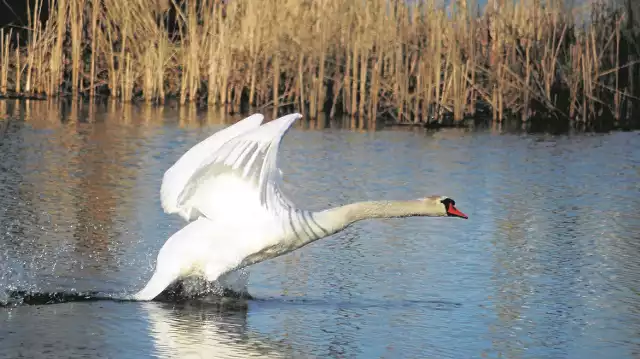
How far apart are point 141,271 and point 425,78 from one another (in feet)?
32.4

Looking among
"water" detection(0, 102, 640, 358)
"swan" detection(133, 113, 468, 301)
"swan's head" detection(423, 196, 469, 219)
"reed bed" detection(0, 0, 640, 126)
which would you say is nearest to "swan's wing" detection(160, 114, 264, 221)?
"swan" detection(133, 113, 468, 301)

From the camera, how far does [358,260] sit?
916cm

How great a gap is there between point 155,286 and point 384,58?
11.2 m

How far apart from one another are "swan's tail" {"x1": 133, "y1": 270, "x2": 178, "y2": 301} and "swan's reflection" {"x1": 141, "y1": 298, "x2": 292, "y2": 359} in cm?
5

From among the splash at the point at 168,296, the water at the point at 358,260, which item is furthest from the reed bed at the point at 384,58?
the splash at the point at 168,296

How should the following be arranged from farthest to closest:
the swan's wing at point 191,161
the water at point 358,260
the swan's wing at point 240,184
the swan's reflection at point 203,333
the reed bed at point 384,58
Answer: the reed bed at point 384,58
the swan's wing at point 191,161
the swan's wing at point 240,184
the water at point 358,260
the swan's reflection at point 203,333

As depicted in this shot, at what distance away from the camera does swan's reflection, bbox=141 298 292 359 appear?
6566 mm

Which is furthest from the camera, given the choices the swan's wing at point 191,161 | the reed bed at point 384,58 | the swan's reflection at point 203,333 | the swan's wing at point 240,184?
the reed bed at point 384,58

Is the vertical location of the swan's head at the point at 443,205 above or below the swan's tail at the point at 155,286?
above

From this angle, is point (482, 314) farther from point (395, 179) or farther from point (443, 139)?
point (443, 139)

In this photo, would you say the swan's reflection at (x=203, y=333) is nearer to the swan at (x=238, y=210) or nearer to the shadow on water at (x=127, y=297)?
the shadow on water at (x=127, y=297)

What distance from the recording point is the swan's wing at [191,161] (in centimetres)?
796

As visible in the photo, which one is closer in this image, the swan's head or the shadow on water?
the shadow on water

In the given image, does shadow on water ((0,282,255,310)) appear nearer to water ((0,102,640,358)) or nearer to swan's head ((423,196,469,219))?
water ((0,102,640,358))
